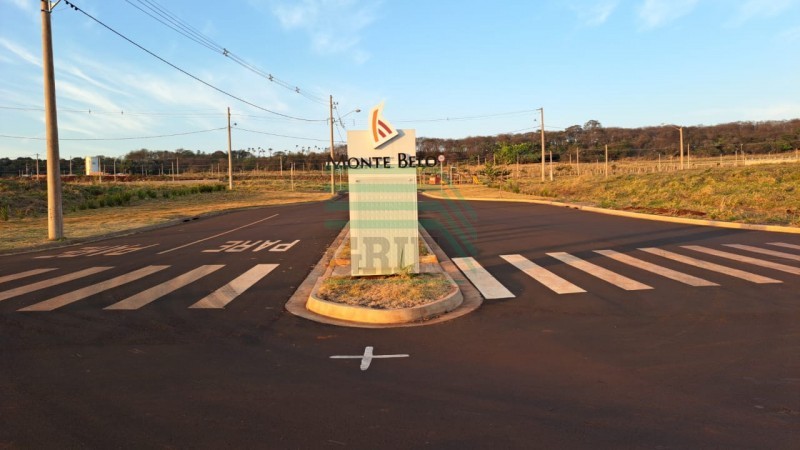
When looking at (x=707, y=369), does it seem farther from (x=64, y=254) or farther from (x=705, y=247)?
(x=64, y=254)

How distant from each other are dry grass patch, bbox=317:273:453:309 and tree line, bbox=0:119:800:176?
81.9m

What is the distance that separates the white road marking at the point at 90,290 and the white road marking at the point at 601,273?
8.97 meters

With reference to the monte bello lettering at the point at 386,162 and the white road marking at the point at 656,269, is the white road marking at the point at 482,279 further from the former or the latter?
the white road marking at the point at 656,269

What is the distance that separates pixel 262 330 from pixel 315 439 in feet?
11.0

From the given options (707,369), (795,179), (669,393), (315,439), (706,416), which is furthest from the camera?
(795,179)

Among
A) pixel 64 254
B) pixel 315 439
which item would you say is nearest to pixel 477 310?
pixel 315 439

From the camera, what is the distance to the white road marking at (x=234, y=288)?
8859mm

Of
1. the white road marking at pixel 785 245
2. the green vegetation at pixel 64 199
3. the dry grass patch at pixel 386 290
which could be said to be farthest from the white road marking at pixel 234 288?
the green vegetation at pixel 64 199

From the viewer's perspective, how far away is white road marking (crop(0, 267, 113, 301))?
31.9 ft

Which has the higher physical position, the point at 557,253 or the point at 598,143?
the point at 598,143

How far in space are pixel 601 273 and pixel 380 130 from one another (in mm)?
5056

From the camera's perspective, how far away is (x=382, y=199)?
10117 mm

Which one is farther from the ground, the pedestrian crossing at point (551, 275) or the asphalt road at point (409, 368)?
the pedestrian crossing at point (551, 275)

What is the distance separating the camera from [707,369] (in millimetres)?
5484
